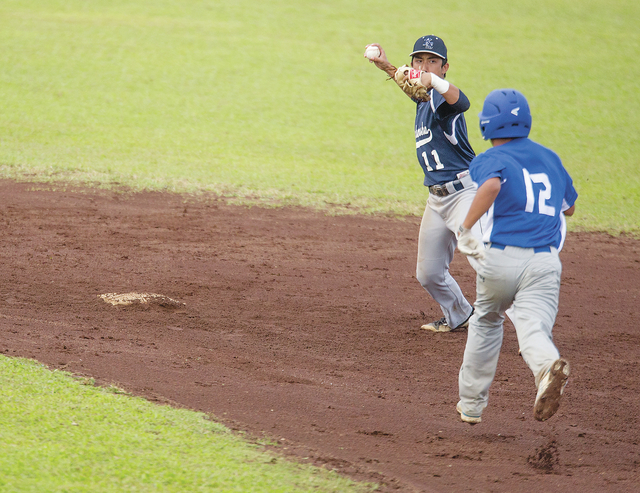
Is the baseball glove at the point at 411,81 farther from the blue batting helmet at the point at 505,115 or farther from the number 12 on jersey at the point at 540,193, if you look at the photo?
the number 12 on jersey at the point at 540,193

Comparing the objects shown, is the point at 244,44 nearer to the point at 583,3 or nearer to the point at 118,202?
the point at 118,202

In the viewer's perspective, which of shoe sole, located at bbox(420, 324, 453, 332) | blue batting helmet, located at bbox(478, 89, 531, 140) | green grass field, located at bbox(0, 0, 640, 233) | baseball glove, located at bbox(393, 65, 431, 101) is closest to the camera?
blue batting helmet, located at bbox(478, 89, 531, 140)

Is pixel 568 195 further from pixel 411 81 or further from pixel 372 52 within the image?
pixel 372 52

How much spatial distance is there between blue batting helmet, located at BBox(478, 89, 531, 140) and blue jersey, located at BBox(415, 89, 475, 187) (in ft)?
5.10

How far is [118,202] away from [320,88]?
369 inches

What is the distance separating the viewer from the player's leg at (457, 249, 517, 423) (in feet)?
13.1

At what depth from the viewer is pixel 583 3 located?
2714 cm

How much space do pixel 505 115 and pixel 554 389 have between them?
4.76ft

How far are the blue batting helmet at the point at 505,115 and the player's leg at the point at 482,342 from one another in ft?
2.13

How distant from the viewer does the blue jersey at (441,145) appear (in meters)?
5.57

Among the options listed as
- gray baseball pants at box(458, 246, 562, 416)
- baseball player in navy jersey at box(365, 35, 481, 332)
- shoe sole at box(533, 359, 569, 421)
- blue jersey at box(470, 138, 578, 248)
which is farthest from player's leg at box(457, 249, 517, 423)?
baseball player in navy jersey at box(365, 35, 481, 332)

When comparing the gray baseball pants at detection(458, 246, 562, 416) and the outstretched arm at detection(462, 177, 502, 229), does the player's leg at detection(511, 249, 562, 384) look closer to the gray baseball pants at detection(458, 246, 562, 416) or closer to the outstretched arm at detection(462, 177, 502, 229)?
the gray baseball pants at detection(458, 246, 562, 416)

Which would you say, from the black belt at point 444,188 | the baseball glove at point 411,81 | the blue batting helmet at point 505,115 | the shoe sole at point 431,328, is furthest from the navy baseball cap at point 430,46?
the shoe sole at point 431,328

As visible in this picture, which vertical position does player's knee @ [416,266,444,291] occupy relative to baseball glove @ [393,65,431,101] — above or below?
below
